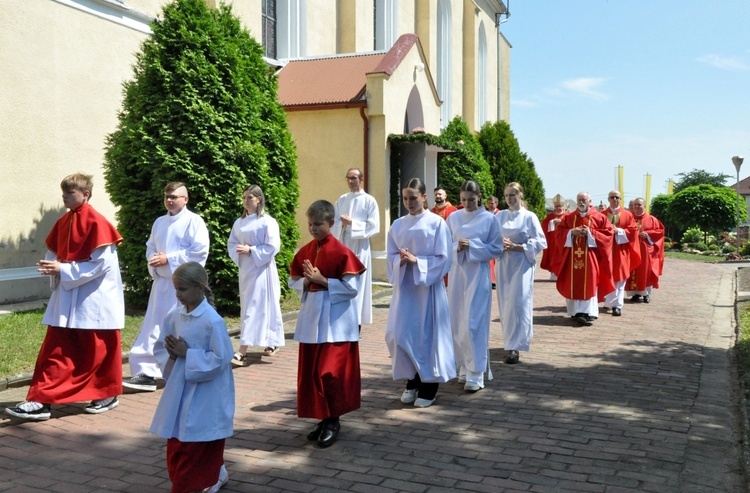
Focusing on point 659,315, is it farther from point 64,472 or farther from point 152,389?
point 64,472

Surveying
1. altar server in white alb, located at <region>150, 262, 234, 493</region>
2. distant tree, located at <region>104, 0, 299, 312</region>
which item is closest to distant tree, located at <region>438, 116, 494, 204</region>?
distant tree, located at <region>104, 0, 299, 312</region>

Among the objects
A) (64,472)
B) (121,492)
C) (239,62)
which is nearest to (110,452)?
(64,472)

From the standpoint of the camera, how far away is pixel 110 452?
532 cm

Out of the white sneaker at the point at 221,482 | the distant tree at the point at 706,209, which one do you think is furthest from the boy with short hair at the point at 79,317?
the distant tree at the point at 706,209

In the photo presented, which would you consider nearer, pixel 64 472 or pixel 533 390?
pixel 64 472

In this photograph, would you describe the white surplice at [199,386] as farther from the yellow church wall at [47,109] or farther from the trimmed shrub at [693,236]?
the trimmed shrub at [693,236]

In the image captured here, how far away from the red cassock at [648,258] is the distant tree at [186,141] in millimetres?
7769

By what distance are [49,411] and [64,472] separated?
4.86ft

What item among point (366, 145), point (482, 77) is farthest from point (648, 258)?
point (482, 77)

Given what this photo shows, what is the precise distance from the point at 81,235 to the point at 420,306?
3024mm

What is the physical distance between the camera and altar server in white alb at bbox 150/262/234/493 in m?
4.30

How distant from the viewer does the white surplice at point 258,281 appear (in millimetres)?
8680

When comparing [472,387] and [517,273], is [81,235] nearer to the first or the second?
[472,387]

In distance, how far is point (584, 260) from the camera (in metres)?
12.1
